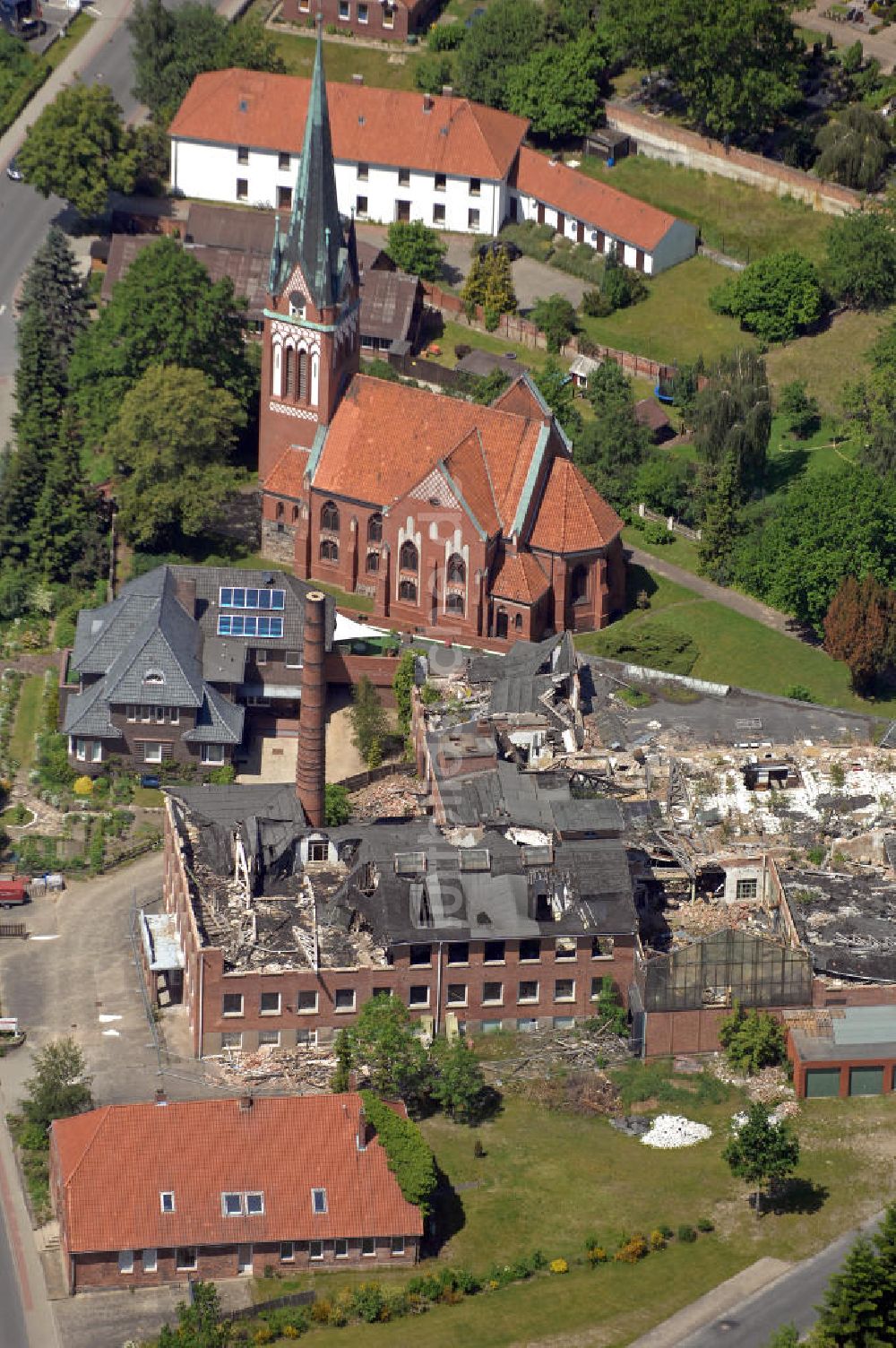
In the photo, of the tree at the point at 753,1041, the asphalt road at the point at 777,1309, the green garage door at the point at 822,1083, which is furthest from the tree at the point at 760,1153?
the tree at the point at 753,1041

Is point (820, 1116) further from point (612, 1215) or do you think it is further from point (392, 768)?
point (392, 768)

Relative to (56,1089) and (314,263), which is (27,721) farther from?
(56,1089)

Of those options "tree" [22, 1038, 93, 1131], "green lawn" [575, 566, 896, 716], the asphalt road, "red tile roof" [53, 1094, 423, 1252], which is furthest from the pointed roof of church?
the asphalt road

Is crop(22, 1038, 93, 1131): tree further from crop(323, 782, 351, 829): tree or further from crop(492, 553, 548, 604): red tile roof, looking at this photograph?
crop(492, 553, 548, 604): red tile roof

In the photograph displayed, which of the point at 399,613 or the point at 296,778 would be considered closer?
the point at 296,778

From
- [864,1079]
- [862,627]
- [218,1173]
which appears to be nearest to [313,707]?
[218,1173]

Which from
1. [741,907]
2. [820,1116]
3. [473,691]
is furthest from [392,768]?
[820,1116]
